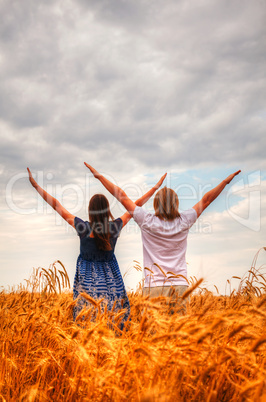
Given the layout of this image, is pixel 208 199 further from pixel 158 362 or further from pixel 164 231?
pixel 158 362

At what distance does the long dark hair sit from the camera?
13.1 ft

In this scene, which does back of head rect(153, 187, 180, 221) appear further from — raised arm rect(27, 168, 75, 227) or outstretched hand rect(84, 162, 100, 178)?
raised arm rect(27, 168, 75, 227)

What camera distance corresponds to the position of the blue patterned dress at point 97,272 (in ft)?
13.2

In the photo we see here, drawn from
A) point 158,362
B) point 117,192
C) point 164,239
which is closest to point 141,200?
point 117,192

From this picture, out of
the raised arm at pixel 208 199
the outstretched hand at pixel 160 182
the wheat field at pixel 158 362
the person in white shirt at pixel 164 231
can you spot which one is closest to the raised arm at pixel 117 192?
the person in white shirt at pixel 164 231

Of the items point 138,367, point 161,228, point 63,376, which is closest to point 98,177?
point 161,228

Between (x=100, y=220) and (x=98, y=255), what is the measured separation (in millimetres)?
446

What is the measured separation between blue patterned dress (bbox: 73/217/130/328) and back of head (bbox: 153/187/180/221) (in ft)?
2.14

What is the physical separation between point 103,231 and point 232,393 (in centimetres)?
243

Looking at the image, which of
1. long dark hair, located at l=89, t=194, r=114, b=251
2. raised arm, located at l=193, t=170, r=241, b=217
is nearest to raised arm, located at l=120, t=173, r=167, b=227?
long dark hair, located at l=89, t=194, r=114, b=251

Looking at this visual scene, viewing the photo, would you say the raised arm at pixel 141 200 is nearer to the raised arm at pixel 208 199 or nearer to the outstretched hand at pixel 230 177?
the raised arm at pixel 208 199

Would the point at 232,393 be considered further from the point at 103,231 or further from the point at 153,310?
the point at 103,231

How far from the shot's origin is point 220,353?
1759 millimetres

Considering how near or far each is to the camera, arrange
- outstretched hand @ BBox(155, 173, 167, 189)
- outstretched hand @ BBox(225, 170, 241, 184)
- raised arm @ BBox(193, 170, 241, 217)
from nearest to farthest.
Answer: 1. raised arm @ BBox(193, 170, 241, 217)
2. outstretched hand @ BBox(225, 170, 241, 184)
3. outstretched hand @ BBox(155, 173, 167, 189)
